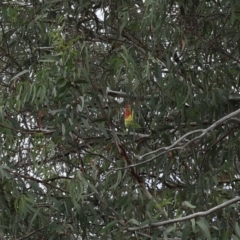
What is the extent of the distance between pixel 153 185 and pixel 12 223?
573 millimetres

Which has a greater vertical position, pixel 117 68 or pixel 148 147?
pixel 117 68

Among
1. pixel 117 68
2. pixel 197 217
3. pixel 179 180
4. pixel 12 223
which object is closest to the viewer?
pixel 197 217

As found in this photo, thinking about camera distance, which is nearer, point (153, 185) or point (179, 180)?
point (153, 185)

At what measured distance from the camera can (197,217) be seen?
1944mm

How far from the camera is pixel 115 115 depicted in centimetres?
267

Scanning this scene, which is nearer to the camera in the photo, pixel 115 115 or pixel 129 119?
pixel 129 119

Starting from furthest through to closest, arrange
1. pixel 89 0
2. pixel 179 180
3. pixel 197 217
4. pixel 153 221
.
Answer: pixel 179 180
pixel 89 0
pixel 153 221
pixel 197 217

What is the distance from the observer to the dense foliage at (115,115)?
224 centimetres

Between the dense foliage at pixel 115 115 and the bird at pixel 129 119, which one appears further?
the bird at pixel 129 119

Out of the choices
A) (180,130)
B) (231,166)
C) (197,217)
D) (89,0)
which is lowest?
(197,217)

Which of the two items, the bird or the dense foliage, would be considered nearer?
the dense foliage

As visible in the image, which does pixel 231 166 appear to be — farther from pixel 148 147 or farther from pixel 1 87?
pixel 1 87

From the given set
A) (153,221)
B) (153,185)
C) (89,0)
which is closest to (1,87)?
(89,0)

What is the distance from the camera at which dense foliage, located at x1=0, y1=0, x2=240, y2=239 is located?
88.1 inches
